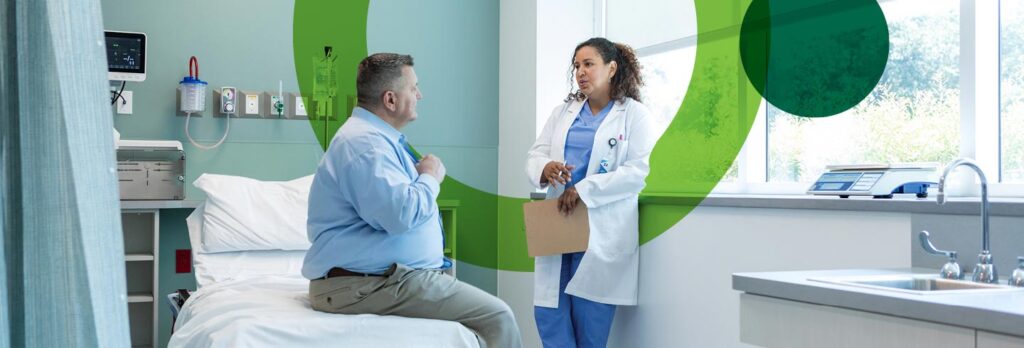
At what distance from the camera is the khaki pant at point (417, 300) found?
2.52m

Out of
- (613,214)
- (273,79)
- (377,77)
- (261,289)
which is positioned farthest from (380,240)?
(273,79)

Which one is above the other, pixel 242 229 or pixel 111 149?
pixel 111 149

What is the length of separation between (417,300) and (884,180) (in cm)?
137

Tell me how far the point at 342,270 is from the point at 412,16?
2.54 metres

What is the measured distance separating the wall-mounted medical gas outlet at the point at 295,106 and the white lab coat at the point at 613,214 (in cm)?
155

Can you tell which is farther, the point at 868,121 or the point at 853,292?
the point at 868,121

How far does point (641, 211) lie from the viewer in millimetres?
3562

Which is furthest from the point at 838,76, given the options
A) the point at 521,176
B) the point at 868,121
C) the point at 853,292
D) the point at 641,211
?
the point at 521,176

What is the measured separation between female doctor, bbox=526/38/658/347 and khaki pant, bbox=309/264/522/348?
0.88 meters

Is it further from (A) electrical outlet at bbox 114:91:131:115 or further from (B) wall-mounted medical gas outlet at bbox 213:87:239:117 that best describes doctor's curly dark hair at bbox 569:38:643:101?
(A) electrical outlet at bbox 114:91:131:115

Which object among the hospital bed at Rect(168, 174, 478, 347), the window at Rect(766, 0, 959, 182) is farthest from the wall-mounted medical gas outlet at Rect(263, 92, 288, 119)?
the window at Rect(766, 0, 959, 182)

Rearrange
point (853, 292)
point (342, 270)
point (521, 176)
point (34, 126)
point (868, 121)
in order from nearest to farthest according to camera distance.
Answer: point (34, 126), point (853, 292), point (342, 270), point (868, 121), point (521, 176)

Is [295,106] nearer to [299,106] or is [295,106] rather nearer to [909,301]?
[299,106]

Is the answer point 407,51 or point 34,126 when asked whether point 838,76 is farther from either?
point 34,126
